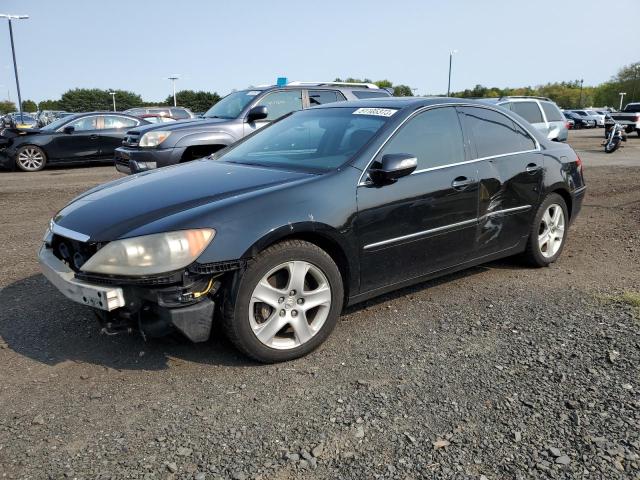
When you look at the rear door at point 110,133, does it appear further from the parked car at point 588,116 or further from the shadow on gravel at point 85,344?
the parked car at point 588,116

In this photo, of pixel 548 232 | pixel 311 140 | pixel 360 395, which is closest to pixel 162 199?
pixel 311 140

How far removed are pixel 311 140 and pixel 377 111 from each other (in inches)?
21.7

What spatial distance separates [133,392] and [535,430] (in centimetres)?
208

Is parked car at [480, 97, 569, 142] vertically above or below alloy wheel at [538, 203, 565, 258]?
above

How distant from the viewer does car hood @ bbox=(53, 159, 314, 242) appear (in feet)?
9.94

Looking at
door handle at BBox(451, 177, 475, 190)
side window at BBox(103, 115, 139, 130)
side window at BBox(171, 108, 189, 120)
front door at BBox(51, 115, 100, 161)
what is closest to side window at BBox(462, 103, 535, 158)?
door handle at BBox(451, 177, 475, 190)

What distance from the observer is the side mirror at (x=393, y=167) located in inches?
139

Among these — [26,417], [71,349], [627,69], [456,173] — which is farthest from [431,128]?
[627,69]

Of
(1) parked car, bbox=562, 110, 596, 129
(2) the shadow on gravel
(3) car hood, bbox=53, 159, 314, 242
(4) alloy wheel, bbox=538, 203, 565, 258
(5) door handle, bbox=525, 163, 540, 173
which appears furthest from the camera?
(1) parked car, bbox=562, 110, 596, 129

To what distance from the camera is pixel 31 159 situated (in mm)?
13383

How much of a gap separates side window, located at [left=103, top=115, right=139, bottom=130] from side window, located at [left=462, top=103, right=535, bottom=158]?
39.9 feet

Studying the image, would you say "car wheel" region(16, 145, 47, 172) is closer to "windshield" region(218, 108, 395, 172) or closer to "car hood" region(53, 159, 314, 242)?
"windshield" region(218, 108, 395, 172)

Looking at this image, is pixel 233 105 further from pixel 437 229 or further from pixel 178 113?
pixel 178 113

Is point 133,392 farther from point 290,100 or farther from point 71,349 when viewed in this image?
point 290,100
